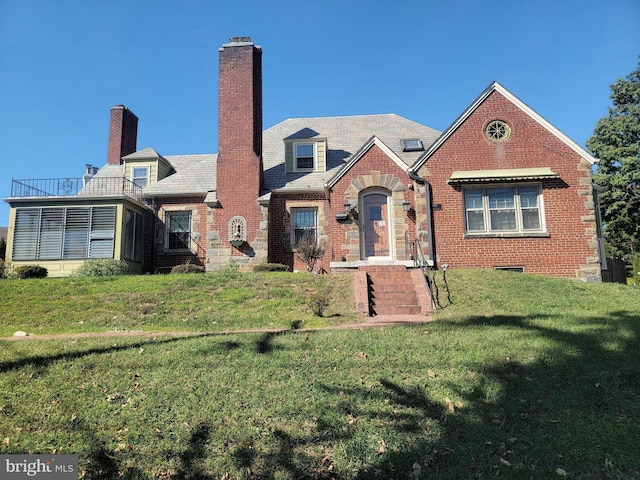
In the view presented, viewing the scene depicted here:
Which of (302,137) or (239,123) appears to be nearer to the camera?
(239,123)

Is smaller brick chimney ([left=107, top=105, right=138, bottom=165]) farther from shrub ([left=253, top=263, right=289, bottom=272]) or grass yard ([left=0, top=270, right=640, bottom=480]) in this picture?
grass yard ([left=0, top=270, right=640, bottom=480])

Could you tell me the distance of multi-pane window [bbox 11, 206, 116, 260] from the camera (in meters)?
16.0

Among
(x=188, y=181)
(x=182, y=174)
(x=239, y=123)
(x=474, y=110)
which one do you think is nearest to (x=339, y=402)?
(x=474, y=110)

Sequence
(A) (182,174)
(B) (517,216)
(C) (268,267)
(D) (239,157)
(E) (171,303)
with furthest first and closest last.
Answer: (A) (182,174)
(D) (239,157)
(C) (268,267)
(B) (517,216)
(E) (171,303)

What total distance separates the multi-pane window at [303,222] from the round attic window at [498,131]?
6951mm

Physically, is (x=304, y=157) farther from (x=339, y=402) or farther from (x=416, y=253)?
(x=339, y=402)

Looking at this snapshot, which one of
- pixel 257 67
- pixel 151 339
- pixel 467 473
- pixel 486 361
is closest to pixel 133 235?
pixel 257 67

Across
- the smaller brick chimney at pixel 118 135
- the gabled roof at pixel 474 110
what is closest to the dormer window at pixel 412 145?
the gabled roof at pixel 474 110

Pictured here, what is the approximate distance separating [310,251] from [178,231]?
20.0ft

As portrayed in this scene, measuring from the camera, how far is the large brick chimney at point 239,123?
16.7 meters

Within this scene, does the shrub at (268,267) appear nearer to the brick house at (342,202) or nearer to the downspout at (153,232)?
the brick house at (342,202)

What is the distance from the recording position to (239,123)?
55.8 feet

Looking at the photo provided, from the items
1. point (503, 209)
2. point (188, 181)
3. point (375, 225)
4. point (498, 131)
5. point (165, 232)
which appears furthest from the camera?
point (188, 181)

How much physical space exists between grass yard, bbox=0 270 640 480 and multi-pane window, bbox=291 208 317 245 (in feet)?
31.2
